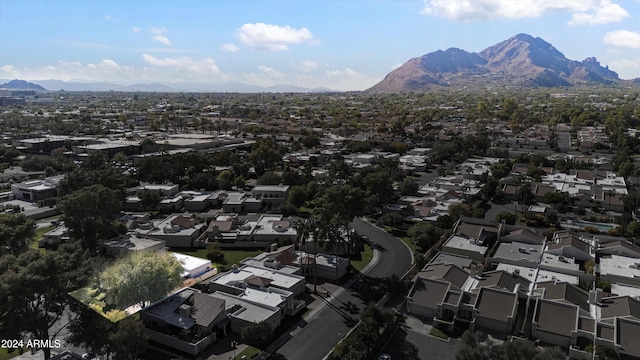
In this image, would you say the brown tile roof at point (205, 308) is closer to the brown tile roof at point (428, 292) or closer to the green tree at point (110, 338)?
the green tree at point (110, 338)

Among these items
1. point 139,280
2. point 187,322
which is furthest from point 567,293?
point 139,280

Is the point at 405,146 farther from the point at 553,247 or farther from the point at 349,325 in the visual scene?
the point at 349,325

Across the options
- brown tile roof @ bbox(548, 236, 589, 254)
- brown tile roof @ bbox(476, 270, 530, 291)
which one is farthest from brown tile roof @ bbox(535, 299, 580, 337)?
brown tile roof @ bbox(548, 236, 589, 254)

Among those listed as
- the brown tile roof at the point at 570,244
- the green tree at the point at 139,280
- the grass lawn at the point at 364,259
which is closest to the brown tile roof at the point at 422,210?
the grass lawn at the point at 364,259

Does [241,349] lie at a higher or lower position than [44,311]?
lower

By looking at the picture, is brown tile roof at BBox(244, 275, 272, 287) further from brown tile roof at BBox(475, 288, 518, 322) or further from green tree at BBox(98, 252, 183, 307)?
brown tile roof at BBox(475, 288, 518, 322)

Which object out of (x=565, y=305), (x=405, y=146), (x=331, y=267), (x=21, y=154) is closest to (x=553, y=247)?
(x=565, y=305)
